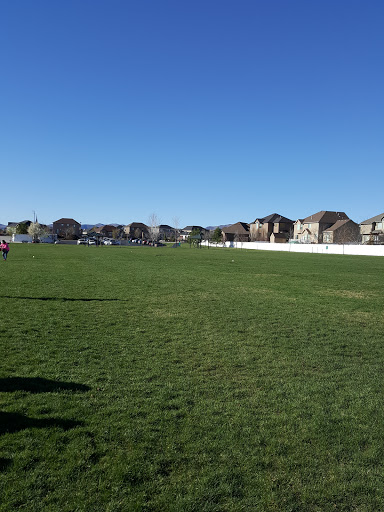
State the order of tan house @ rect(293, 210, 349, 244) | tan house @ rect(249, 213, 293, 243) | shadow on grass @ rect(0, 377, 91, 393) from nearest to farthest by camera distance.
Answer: shadow on grass @ rect(0, 377, 91, 393), tan house @ rect(293, 210, 349, 244), tan house @ rect(249, 213, 293, 243)

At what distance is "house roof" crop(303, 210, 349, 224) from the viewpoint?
10788cm

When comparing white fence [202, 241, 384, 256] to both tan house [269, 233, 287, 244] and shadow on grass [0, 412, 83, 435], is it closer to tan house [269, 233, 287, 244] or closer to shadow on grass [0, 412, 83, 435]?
tan house [269, 233, 287, 244]

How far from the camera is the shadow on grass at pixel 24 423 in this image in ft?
14.3

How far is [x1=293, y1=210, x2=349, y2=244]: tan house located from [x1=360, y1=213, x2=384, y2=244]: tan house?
10.7 metres

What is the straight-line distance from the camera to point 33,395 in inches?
208

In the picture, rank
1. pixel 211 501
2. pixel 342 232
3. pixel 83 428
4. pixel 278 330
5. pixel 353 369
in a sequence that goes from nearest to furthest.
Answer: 1. pixel 211 501
2. pixel 83 428
3. pixel 353 369
4. pixel 278 330
5. pixel 342 232

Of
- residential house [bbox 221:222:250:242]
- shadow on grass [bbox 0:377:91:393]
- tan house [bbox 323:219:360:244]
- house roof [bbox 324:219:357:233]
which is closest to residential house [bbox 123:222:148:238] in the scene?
residential house [bbox 221:222:250:242]

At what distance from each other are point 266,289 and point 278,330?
8.10 meters

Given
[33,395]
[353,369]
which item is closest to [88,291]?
[33,395]

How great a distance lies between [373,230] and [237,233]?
191ft

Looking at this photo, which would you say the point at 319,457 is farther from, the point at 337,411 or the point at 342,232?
the point at 342,232

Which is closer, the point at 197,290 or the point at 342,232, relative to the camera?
the point at 197,290

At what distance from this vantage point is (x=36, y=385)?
5.68 m

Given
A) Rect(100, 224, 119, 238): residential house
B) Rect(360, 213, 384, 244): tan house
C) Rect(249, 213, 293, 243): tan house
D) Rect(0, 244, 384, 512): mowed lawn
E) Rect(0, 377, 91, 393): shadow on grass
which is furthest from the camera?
Rect(100, 224, 119, 238): residential house
